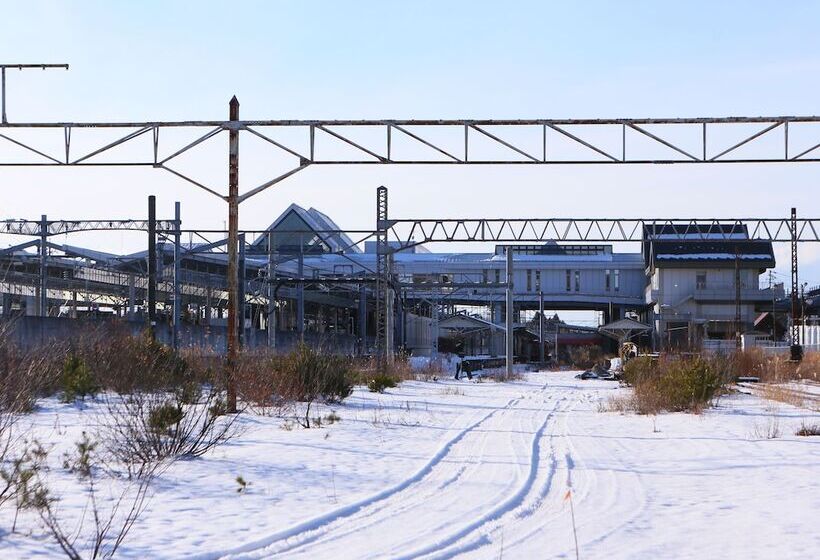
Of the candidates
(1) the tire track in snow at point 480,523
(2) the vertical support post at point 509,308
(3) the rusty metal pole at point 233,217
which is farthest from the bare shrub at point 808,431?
(2) the vertical support post at point 509,308

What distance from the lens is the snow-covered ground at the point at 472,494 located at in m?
8.57

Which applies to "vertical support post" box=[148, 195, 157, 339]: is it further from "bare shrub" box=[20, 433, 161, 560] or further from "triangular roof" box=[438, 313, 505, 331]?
"triangular roof" box=[438, 313, 505, 331]

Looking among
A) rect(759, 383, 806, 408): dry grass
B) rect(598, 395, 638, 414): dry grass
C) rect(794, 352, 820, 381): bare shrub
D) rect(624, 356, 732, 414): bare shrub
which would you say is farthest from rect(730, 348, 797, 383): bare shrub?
rect(624, 356, 732, 414): bare shrub

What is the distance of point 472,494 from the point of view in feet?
37.1

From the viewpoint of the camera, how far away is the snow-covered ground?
8570 millimetres

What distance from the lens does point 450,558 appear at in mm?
8141

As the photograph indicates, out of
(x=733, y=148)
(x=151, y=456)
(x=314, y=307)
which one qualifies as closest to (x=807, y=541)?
(x=151, y=456)

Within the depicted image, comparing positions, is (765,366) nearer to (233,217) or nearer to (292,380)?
(292,380)

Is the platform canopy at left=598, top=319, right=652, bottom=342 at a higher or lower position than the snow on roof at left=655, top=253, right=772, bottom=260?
lower

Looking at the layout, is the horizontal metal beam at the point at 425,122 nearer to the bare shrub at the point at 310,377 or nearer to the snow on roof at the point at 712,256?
the bare shrub at the point at 310,377

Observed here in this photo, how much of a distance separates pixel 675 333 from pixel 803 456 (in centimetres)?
6683

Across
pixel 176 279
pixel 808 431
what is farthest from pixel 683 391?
pixel 176 279

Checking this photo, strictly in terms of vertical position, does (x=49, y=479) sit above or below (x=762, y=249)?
below

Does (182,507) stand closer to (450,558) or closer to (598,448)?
(450,558)
